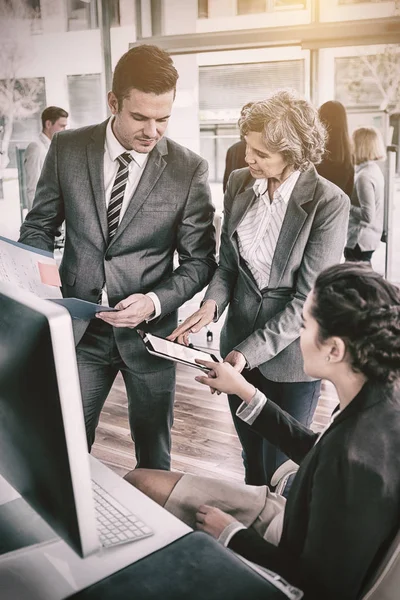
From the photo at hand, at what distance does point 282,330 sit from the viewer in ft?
6.23

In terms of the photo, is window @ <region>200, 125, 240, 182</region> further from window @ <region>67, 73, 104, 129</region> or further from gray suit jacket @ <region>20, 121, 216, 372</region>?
gray suit jacket @ <region>20, 121, 216, 372</region>

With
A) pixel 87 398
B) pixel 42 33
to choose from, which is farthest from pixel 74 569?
pixel 42 33

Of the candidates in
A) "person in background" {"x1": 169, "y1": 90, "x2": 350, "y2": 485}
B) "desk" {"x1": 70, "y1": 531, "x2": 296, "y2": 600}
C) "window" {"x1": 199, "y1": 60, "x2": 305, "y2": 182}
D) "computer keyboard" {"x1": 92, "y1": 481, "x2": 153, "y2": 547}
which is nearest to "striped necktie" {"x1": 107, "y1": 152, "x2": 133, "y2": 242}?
"person in background" {"x1": 169, "y1": 90, "x2": 350, "y2": 485}

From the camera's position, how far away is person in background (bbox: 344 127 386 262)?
4.29m

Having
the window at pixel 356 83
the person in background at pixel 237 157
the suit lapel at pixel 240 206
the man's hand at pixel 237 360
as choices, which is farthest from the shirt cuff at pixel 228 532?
the window at pixel 356 83

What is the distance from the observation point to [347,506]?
1031mm

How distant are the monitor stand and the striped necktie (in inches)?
39.3

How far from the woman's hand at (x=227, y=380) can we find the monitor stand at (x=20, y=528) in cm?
58

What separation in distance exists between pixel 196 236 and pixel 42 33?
13.5 feet

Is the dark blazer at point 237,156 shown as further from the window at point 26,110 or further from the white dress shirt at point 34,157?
the window at point 26,110

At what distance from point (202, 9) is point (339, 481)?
4.52 m

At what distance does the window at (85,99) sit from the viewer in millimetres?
5266

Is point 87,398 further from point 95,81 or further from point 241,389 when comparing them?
point 95,81

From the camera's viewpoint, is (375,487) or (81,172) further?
(81,172)
